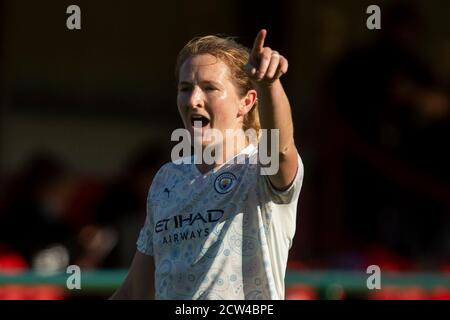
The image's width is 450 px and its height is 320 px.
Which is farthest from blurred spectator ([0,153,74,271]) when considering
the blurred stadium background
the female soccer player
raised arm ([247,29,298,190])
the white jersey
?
raised arm ([247,29,298,190])

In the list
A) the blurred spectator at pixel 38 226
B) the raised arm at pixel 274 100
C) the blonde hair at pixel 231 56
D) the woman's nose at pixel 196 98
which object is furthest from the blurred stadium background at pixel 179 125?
the raised arm at pixel 274 100

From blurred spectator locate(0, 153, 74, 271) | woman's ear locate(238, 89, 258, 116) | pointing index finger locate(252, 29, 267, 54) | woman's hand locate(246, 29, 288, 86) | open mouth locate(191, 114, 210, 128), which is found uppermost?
pointing index finger locate(252, 29, 267, 54)

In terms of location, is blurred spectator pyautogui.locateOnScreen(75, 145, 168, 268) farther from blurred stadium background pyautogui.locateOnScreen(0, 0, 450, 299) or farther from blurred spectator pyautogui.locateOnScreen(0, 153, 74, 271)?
blurred spectator pyautogui.locateOnScreen(0, 153, 74, 271)

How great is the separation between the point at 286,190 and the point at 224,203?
0.23m

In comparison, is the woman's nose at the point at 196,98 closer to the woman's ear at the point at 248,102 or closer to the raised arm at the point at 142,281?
the woman's ear at the point at 248,102

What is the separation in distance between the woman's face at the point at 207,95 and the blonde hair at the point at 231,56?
26 mm

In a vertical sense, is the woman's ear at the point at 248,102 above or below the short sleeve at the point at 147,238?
above

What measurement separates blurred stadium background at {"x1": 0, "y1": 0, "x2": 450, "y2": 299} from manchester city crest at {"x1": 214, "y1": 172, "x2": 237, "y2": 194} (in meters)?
2.99

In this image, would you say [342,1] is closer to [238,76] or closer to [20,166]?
[20,166]

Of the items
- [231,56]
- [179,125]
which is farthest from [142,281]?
[179,125]

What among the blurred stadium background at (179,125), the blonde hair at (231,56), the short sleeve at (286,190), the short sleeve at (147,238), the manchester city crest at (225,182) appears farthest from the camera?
the blurred stadium background at (179,125)

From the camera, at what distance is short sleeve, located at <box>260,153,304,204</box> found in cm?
382

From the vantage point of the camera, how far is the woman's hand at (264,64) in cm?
358

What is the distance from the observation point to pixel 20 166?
10719 mm
